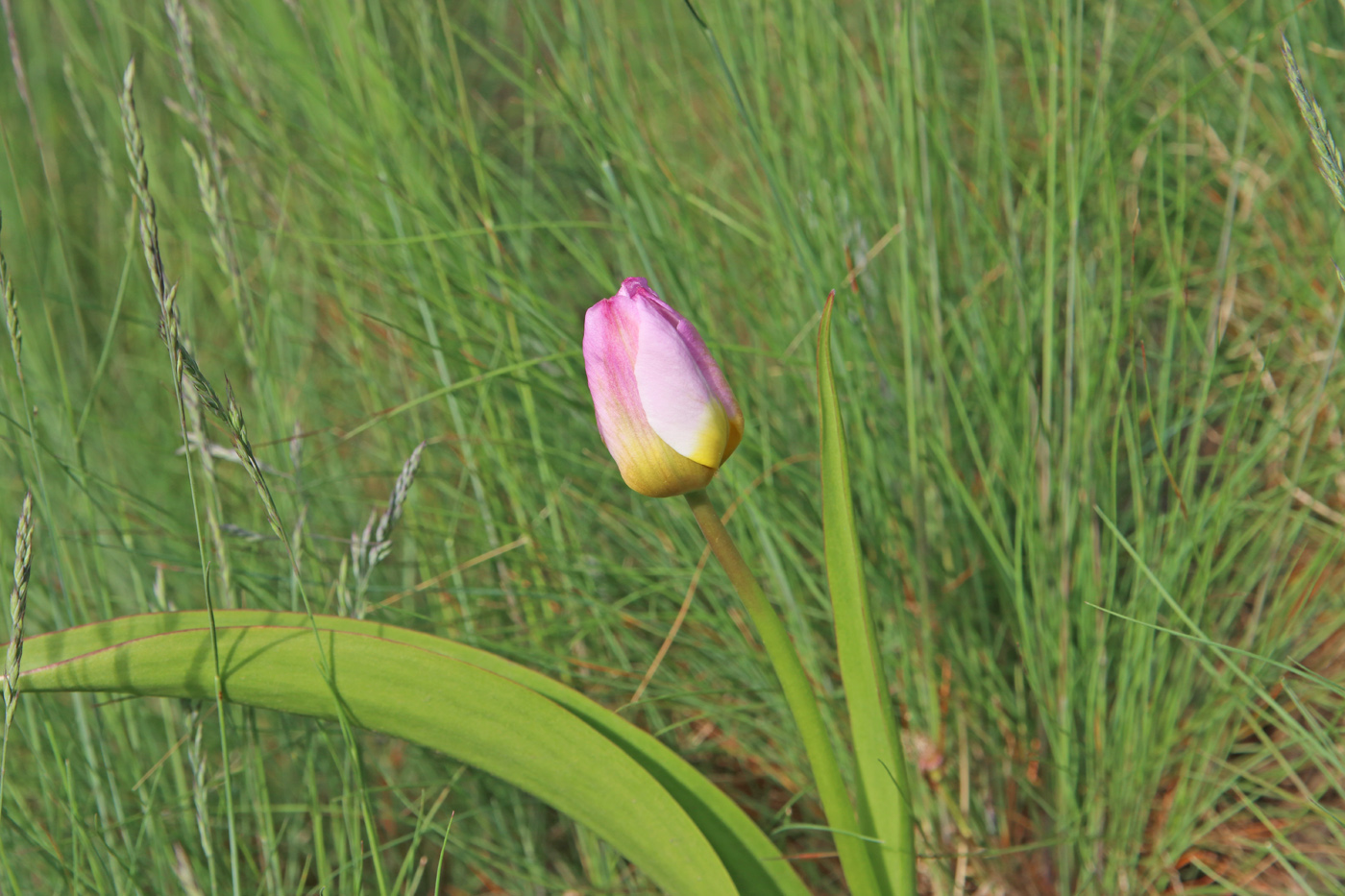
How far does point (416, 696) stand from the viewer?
53 cm

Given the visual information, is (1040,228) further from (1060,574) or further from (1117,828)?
(1117,828)

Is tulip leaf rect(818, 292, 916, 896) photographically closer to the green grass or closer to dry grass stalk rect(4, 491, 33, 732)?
the green grass

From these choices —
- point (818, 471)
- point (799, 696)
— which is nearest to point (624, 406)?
point (799, 696)

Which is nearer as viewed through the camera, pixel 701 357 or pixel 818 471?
pixel 701 357

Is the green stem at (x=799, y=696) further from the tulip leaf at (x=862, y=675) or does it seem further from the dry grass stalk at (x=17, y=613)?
the dry grass stalk at (x=17, y=613)

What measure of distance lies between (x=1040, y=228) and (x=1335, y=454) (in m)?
0.34

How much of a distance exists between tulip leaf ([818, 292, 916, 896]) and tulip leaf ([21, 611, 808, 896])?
103mm

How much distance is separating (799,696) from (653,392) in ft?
0.64

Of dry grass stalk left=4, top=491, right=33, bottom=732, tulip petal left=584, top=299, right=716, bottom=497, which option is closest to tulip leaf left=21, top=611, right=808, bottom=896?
dry grass stalk left=4, top=491, right=33, bottom=732

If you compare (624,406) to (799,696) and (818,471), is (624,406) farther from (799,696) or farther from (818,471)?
(818,471)

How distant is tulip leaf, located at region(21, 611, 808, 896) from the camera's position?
0.53 m

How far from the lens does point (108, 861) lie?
79cm

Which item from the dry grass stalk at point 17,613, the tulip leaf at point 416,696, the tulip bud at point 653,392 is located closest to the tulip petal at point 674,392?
the tulip bud at point 653,392

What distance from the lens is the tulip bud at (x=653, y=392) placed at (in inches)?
19.0
